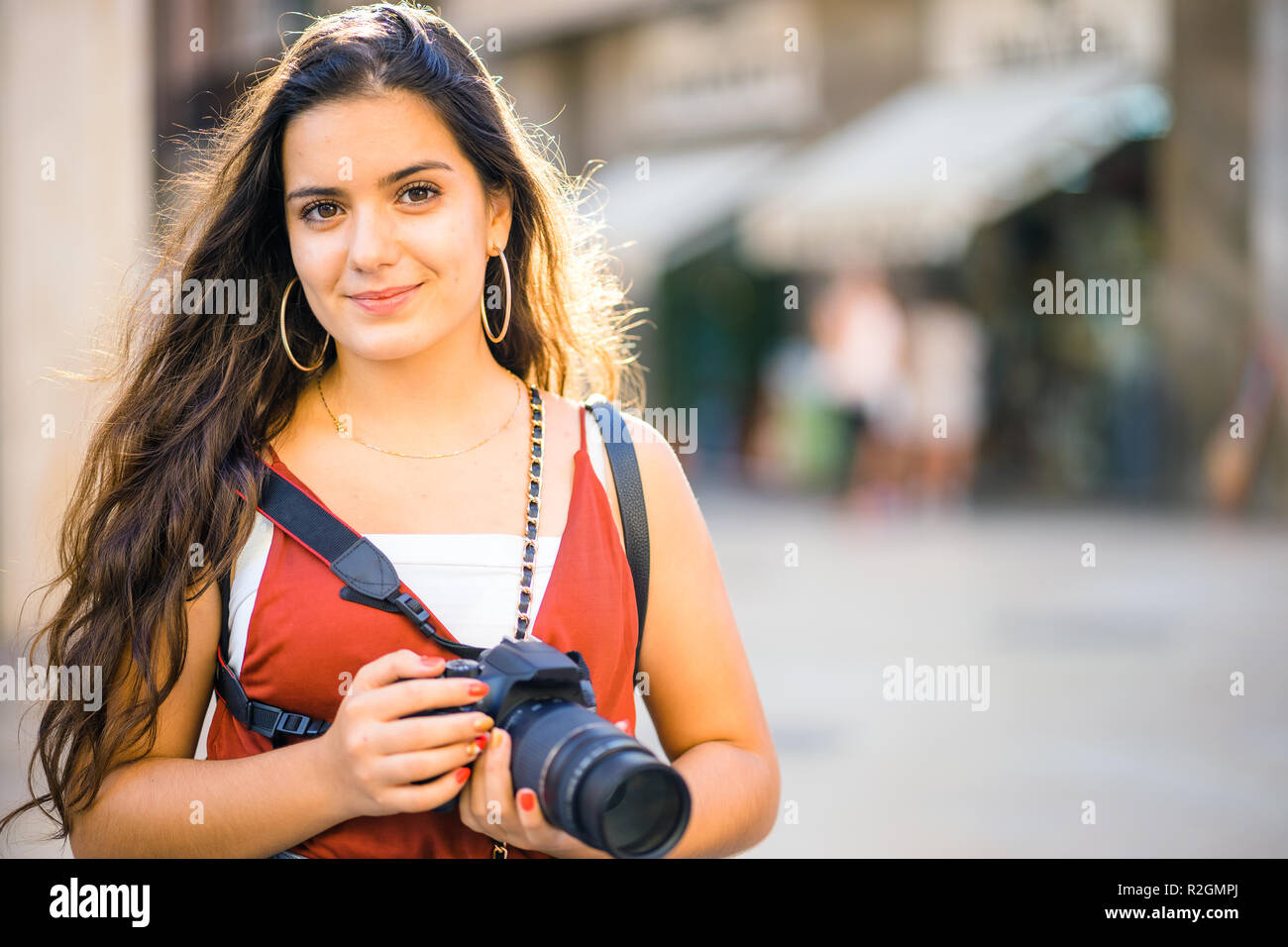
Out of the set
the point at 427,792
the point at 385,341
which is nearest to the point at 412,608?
the point at 427,792

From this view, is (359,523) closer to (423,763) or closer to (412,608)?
(412,608)

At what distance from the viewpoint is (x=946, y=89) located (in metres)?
14.6

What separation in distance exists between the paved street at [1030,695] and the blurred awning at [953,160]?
374 cm

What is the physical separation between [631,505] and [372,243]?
508 millimetres

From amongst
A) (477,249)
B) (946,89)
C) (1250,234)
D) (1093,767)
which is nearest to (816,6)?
(946,89)

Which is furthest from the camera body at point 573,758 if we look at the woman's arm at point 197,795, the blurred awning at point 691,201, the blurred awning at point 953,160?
the blurred awning at point 691,201

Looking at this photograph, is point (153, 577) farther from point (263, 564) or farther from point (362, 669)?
point (362, 669)

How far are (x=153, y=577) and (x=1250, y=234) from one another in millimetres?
12435

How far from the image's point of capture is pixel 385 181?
1.70 meters

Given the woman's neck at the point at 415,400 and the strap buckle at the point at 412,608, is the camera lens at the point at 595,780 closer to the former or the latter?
the strap buckle at the point at 412,608

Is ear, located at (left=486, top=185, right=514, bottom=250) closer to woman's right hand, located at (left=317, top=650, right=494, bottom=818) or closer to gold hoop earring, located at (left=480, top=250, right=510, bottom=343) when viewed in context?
gold hoop earring, located at (left=480, top=250, right=510, bottom=343)
